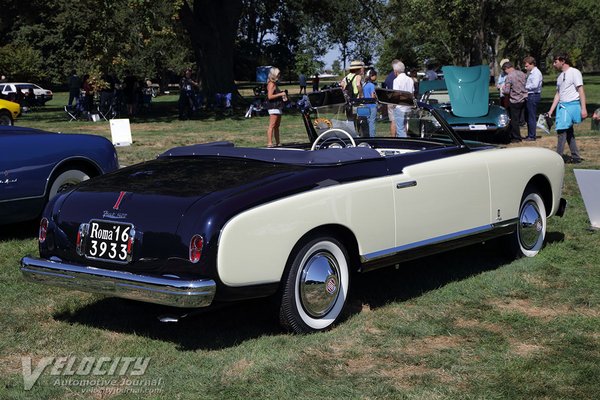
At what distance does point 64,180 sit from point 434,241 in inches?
159

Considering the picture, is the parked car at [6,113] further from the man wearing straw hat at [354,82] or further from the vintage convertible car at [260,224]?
the vintage convertible car at [260,224]

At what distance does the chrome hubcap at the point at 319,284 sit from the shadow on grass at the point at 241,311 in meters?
0.22

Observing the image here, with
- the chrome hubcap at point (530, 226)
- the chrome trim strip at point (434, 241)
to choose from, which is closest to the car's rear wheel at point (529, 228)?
the chrome hubcap at point (530, 226)

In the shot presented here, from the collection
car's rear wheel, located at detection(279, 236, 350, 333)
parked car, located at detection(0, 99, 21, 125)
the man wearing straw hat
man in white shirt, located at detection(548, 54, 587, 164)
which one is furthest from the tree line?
car's rear wheel, located at detection(279, 236, 350, 333)

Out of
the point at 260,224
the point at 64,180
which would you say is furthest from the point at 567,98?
the point at 260,224

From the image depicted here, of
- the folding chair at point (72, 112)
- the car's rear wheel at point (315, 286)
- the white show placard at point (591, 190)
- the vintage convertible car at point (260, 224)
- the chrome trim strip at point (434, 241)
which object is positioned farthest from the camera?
the folding chair at point (72, 112)

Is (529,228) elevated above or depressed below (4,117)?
below

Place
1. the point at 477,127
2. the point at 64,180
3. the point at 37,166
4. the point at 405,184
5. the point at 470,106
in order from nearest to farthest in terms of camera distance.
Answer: the point at 405,184 → the point at 37,166 → the point at 64,180 → the point at 477,127 → the point at 470,106

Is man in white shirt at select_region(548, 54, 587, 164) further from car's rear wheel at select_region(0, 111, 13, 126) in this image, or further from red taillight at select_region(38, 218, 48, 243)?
car's rear wheel at select_region(0, 111, 13, 126)

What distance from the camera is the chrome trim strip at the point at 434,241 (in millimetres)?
5637

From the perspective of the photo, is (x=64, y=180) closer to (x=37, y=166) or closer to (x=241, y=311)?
(x=37, y=166)

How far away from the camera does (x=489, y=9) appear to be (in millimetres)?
47531

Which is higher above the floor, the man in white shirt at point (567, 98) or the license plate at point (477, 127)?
the man in white shirt at point (567, 98)

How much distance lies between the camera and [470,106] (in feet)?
59.6
